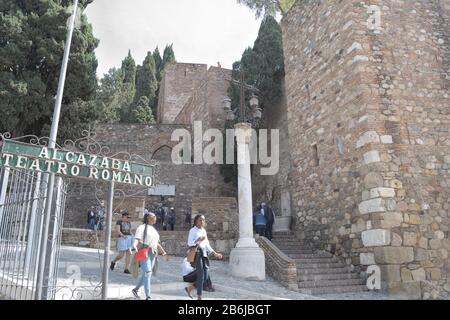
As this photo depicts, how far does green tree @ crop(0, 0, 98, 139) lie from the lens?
1229 centimetres

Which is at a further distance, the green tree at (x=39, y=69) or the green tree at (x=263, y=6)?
the green tree at (x=263, y=6)

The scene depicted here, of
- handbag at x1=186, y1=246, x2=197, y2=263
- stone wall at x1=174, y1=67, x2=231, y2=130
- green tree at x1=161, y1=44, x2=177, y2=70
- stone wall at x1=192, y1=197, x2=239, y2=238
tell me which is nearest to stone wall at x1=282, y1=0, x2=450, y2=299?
stone wall at x1=192, y1=197, x2=239, y2=238

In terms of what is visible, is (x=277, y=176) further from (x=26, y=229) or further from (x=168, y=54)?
(x=168, y=54)

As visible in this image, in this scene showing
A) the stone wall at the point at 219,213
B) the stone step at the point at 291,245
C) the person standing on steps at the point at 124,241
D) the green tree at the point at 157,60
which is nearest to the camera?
the person standing on steps at the point at 124,241

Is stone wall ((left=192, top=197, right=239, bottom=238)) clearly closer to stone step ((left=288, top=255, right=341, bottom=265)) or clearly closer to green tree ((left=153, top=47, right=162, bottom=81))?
stone step ((left=288, top=255, right=341, bottom=265))

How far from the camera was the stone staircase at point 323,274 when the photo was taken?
8109mm

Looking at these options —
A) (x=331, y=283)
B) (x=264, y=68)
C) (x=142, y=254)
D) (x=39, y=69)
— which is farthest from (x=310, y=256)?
(x=39, y=69)

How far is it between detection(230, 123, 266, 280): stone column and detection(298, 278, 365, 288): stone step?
0.93 metres

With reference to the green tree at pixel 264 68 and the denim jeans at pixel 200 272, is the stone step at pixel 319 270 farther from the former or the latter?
the green tree at pixel 264 68

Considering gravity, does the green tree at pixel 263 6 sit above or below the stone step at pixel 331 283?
above

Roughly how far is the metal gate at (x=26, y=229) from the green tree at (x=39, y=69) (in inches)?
298

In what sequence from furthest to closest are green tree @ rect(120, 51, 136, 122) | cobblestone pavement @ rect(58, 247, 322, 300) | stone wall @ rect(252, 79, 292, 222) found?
1. green tree @ rect(120, 51, 136, 122)
2. stone wall @ rect(252, 79, 292, 222)
3. cobblestone pavement @ rect(58, 247, 322, 300)

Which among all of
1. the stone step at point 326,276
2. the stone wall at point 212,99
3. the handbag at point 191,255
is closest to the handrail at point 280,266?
the stone step at point 326,276
